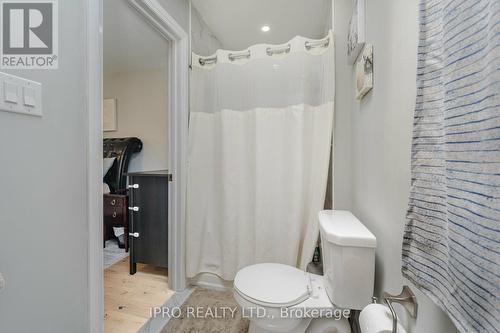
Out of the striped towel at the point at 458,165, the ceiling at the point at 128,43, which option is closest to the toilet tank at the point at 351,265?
the striped towel at the point at 458,165

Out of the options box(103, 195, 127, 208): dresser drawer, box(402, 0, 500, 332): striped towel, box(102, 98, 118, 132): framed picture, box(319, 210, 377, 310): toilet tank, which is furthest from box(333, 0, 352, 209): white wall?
box(102, 98, 118, 132): framed picture

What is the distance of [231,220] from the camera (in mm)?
1790

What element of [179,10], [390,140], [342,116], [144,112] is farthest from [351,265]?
[144,112]

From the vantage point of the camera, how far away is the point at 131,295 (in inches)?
69.1

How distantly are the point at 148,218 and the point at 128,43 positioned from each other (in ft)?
5.99

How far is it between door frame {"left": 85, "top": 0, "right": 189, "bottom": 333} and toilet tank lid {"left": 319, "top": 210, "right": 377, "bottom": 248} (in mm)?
1056

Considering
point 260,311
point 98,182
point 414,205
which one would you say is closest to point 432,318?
point 414,205

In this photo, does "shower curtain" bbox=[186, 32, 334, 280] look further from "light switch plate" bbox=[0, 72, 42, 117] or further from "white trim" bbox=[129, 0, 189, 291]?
"light switch plate" bbox=[0, 72, 42, 117]

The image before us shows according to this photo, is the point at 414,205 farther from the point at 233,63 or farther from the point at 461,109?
the point at 233,63

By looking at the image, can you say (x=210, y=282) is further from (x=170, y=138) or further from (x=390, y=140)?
(x=390, y=140)

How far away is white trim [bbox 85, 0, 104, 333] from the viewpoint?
3.25ft

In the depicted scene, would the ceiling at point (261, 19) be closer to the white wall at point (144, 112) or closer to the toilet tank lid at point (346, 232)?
the white wall at point (144, 112)

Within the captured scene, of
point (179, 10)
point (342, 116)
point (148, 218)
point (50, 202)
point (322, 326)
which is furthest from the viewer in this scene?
point (148, 218)

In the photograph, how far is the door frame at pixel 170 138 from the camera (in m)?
1.00
